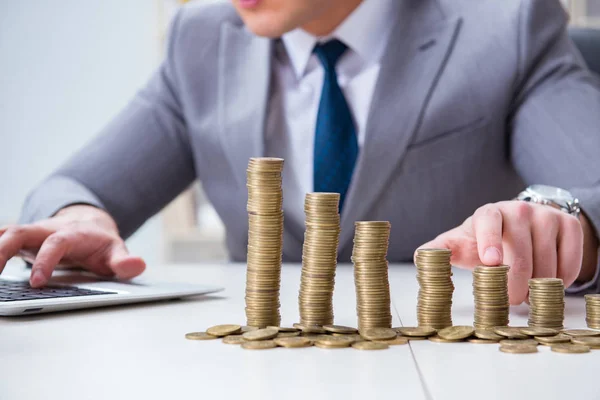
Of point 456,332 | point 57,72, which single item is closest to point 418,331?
point 456,332

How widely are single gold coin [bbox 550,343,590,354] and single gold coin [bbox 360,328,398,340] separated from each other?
0.16m

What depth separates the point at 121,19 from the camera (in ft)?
14.8

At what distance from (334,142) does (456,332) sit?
1017mm

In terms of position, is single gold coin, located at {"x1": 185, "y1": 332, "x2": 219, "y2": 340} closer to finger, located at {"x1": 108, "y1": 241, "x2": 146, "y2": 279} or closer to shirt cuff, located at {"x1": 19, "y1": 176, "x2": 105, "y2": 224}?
finger, located at {"x1": 108, "y1": 241, "x2": 146, "y2": 279}

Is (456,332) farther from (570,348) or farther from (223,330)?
(223,330)

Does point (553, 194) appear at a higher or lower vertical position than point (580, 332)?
higher

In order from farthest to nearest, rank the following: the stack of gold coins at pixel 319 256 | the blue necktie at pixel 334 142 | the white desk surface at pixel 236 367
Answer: the blue necktie at pixel 334 142 < the stack of gold coins at pixel 319 256 < the white desk surface at pixel 236 367

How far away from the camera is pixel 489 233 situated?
90 centimetres

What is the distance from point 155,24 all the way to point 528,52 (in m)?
3.09

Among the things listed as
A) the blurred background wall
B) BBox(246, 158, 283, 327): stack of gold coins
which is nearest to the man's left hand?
BBox(246, 158, 283, 327): stack of gold coins

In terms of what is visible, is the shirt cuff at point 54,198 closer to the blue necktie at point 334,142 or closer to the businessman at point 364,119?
the businessman at point 364,119

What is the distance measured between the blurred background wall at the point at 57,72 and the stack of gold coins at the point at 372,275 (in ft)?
12.5

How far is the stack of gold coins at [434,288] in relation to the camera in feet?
2.73

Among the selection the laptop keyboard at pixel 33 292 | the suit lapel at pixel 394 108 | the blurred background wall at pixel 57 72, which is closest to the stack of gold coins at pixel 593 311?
the laptop keyboard at pixel 33 292
